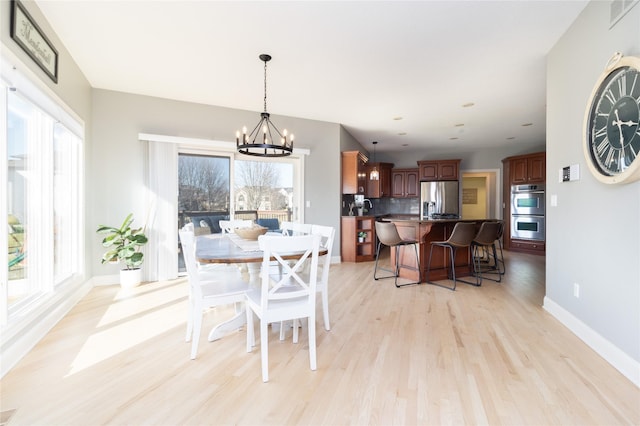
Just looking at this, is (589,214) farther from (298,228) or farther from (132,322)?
(132,322)

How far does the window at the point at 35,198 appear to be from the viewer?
2209mm

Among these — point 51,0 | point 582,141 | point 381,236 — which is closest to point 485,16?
point 582,141

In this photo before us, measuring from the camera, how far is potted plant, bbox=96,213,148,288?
3770 mm

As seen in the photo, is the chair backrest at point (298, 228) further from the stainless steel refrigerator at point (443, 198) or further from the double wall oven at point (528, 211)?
the double wall oven at point (528, 211)

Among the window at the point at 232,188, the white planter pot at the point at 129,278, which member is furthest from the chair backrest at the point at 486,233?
the white planter pot at the point at 129,278

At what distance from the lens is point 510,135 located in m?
6.44

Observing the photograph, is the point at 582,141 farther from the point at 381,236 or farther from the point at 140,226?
the point at 140,226

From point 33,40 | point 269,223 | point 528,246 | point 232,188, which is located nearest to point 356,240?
point 269,223

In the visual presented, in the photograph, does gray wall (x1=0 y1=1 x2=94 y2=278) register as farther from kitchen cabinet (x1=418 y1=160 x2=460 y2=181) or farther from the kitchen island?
kitchen cabinet (x1=418 y1=160 x2=460 y2=181)

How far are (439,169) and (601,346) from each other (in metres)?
6.12

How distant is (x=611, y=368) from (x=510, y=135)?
5727 mm

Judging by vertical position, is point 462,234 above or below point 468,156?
below

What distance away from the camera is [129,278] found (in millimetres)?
3902

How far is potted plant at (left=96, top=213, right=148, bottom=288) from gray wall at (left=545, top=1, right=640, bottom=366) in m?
4.67
